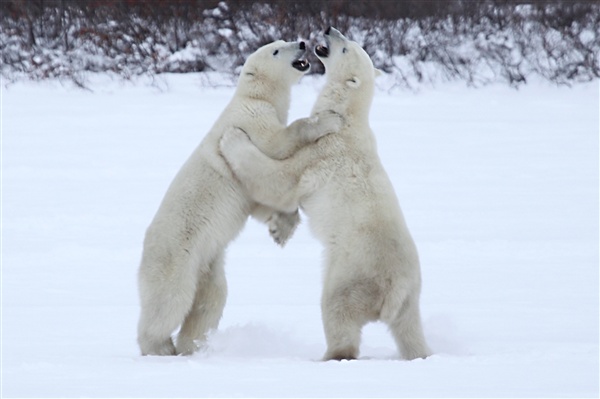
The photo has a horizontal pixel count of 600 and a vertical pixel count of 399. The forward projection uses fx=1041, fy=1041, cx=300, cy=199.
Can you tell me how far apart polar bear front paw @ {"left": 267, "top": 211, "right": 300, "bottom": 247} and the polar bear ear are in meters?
0.62

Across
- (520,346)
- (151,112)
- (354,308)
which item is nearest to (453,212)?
(520,346)

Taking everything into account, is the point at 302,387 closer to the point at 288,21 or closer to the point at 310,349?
the point at 310,349

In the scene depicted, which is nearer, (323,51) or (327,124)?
(327,124)

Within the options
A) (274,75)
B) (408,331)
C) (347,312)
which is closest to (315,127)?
(274,75)

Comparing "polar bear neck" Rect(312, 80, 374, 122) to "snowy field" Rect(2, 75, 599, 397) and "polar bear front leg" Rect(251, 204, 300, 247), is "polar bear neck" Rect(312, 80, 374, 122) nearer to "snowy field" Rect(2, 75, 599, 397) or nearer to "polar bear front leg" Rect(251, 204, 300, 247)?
"polar bear front leg" Rect(251, 204, 300, 247)

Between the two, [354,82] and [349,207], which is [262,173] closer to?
[349,207]

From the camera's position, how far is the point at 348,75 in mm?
4672

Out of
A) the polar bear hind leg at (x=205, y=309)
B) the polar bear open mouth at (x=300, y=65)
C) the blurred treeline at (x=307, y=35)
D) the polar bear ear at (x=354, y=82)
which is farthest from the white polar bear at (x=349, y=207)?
the blurred treeline at (x=307, y=35)

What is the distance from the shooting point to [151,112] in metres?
12.8

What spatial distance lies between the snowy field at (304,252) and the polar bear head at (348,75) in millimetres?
1122

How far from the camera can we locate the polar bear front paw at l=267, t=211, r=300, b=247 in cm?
469

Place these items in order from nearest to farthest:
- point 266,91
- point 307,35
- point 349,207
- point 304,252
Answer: point 349,207, point 266,91, point 304,252, point 307,35

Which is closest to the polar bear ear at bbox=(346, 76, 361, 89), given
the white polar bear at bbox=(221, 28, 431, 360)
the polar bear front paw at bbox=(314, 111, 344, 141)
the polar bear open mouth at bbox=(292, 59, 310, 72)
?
the white polar bear at bbox=(221, 28, 431, 360)

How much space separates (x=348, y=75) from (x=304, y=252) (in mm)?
3027
